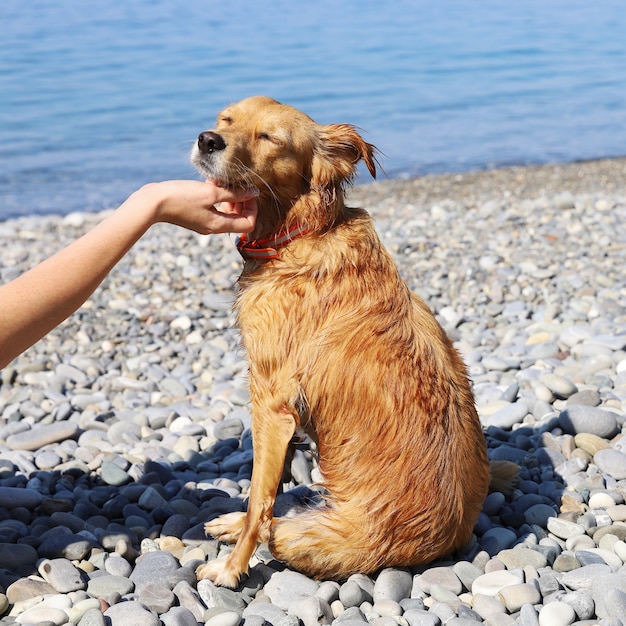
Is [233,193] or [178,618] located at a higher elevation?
[233,193]

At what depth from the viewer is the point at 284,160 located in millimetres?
3693

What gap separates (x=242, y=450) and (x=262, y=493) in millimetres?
1565

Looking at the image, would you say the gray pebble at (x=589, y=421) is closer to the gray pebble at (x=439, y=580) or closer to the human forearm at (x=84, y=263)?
the gray pebble at (x=439, y=580)

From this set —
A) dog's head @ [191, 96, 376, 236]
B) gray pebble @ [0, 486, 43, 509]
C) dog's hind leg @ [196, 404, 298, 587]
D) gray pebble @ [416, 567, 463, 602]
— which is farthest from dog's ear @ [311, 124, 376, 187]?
gray pebble @ [0, 486, 43, 509]

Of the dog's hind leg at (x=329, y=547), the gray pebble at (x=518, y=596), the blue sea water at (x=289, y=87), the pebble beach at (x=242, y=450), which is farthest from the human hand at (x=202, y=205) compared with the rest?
the blue sea water at (x=289, y=87)

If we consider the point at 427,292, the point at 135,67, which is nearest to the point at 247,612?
the point at 427,292

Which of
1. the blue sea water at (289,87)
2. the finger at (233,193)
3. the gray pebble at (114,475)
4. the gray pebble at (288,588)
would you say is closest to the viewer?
the gray pebble at (288,588)

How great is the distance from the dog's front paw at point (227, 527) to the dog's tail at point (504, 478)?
4.22 ft

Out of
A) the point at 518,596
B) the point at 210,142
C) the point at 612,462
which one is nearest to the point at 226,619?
the point at 518,596

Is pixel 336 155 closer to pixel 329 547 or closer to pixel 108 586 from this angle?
pixel 329 547

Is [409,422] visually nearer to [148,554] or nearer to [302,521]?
[302,521]

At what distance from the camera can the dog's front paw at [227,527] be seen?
12.5ft

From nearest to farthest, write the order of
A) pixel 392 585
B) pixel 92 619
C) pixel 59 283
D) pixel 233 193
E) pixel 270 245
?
pixel 92 619
pixel 59 283
pixel 392 585
pixel 233 193
pixel 270 245

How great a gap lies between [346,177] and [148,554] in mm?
1921
